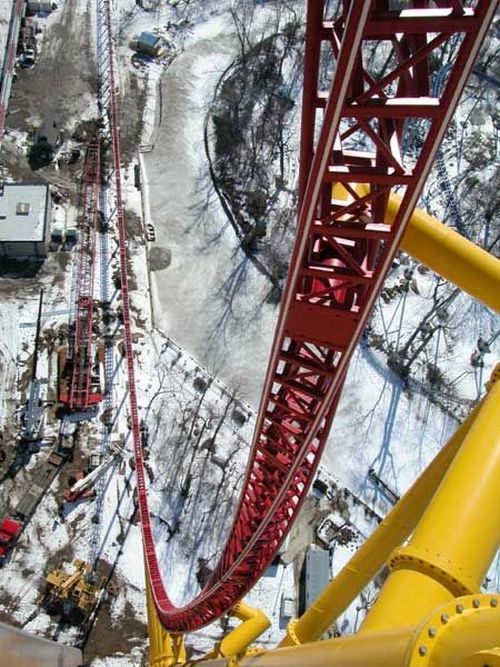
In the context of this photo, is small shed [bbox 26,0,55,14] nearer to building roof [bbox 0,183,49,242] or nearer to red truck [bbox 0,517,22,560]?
building roof [bbox 0,183,49,242]

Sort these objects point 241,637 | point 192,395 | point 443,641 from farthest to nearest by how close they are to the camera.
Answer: point 192,395
point 241,637
point 443,641

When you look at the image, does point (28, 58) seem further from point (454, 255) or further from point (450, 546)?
point (450, 546)

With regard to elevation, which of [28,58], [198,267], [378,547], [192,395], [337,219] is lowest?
[378,547]

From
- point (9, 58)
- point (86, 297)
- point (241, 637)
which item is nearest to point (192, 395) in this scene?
point (86, 297)

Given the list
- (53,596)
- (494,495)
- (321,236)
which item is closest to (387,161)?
(321,236)

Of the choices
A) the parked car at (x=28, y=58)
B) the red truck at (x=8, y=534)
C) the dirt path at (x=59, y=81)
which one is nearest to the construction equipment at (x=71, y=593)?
the red truck at (x=8, y=534)

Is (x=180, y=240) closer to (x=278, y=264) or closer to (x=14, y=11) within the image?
(x=278, y=264)
